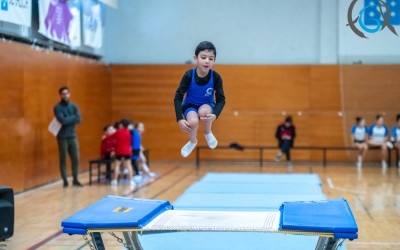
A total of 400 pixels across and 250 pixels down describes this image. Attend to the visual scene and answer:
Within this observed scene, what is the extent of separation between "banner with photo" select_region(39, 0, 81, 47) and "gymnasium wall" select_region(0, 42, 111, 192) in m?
0.50

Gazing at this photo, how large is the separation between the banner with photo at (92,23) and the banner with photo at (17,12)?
160 inches

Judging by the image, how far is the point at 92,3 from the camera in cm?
1973

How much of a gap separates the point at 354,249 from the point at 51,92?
33.4 feet

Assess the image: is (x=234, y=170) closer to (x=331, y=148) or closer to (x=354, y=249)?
(x=331, y=148)

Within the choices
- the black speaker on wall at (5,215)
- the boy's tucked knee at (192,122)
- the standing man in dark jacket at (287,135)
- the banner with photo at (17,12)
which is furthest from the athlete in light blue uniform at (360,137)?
the boy's tucked knee at (192,122)

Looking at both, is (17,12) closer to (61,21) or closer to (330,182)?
(61,21)

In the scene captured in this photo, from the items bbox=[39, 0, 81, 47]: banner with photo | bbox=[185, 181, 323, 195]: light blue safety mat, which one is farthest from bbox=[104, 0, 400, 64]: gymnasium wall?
bbox=[185, 181, 323, 195]: light blue safety mat

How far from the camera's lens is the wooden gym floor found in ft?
30.7

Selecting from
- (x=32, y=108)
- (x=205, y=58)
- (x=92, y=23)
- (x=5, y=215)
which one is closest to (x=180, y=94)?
(x=205, y=58)

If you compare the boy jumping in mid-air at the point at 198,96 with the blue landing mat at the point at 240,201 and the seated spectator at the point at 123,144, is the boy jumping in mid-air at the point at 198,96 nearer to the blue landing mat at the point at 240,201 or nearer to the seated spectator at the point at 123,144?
the blue landing mat at the point at 240,201

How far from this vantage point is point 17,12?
14016 millimetres

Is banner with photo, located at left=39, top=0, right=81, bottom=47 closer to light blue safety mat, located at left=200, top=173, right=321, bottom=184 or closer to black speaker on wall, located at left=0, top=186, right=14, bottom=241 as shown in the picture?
light blue safety mat, located at left=200, top=173, right=321, bottom=184

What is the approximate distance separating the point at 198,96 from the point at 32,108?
28.9 ft

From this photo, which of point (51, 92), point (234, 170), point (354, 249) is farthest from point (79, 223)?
point (234, 170)
